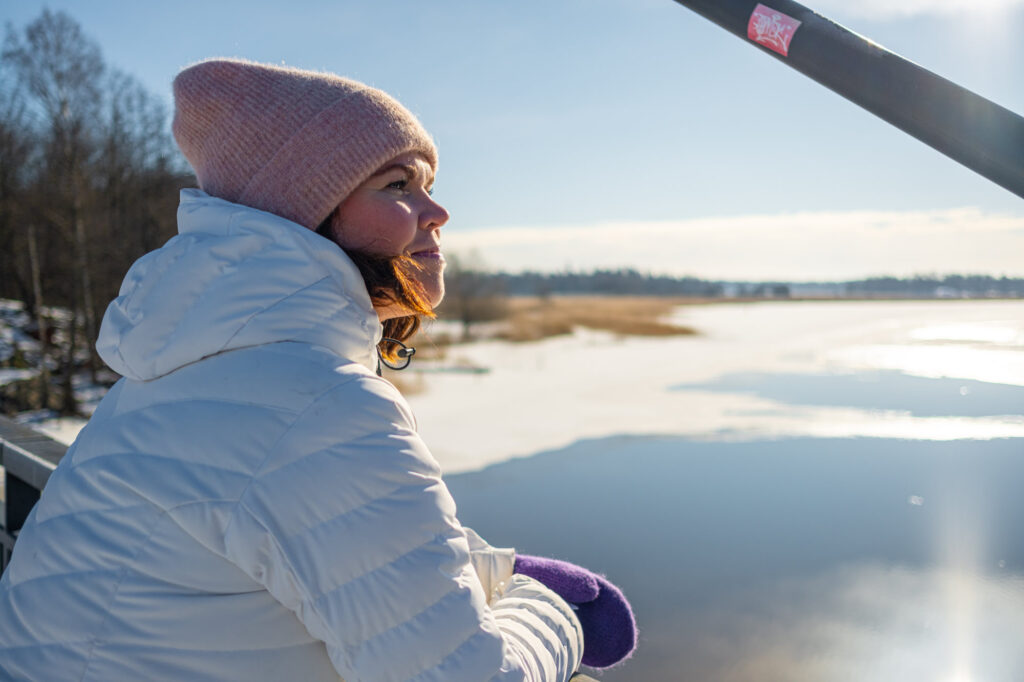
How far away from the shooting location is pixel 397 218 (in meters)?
0.98

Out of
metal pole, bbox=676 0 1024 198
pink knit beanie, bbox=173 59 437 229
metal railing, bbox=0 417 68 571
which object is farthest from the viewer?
metal railing, bbox=0 417 68 571

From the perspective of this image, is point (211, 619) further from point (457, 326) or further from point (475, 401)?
point (457, 326)

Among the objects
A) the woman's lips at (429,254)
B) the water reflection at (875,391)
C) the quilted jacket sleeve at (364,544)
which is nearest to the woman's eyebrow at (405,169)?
the woman's lips at (429,254)

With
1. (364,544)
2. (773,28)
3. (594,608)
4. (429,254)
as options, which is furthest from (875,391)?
(364,544)

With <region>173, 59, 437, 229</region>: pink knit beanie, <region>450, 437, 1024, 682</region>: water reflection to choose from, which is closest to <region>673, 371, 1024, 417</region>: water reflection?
<region>450, 437, 1024, 682</region>: water reflection

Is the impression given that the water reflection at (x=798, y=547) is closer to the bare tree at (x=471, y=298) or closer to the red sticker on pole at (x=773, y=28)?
the red sticker on pole at (x=773, y=28)

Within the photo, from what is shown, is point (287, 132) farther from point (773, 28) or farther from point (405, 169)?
point (773, 28)

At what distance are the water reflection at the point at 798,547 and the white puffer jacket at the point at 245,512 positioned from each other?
108 inches

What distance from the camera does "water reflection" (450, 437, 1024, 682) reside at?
10.5 ft

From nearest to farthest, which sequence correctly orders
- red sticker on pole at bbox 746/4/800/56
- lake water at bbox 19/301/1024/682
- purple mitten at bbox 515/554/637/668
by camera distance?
red sticker on pole at bbox 746/4/800/56
purple mitten at bbox 515/554/637/668
lake water at bbox 19/301/1024/682

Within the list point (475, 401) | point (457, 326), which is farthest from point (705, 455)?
point (457, 326)

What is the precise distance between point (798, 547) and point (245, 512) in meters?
4.18

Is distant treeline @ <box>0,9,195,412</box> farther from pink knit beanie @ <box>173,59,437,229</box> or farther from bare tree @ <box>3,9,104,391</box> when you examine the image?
pink knit beanie @ <box>173,59,437,229</box>

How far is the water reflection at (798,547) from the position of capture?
319 cm
